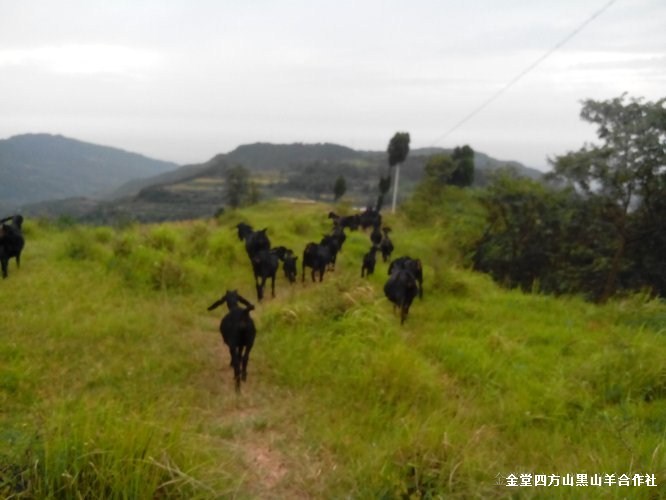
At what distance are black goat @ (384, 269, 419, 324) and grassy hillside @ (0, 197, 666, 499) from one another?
0.25 metres

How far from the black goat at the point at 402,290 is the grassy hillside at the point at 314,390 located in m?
0.25

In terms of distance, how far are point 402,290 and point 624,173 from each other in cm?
871

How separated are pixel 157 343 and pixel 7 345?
5.41 feet

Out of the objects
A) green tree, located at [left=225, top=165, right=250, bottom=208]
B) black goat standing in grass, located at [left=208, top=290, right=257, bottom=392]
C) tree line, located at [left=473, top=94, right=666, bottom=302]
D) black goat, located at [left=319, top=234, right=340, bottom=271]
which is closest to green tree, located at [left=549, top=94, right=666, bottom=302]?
tree line, located at [left=473, top=94, right=666, bottom=302]

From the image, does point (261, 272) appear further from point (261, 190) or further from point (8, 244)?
point (261, 190)

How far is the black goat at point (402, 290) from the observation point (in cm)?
840

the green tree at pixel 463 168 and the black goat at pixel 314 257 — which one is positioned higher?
the green tree at pixel 463 168

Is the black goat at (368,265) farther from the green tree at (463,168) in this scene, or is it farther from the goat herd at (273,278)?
the green tree at (463,168)

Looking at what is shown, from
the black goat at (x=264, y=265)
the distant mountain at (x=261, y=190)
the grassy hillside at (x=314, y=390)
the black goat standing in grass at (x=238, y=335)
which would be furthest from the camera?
the distant mountain at (x=261, y=190)

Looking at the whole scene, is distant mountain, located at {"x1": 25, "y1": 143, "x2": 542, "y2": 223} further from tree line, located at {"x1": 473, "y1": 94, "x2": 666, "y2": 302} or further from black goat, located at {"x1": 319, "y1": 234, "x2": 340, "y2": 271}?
black goat, located at {"x1": 319, "y1": 234, "x2": 340, "y2": 271}

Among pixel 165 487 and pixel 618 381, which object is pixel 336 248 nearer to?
pixel 618 381

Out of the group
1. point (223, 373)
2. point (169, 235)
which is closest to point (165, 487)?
point (223, 373)

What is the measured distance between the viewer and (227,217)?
73.9 ft

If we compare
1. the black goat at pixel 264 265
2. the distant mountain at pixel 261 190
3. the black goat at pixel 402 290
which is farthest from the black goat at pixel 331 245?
the distant mountain at pixel 261 190
